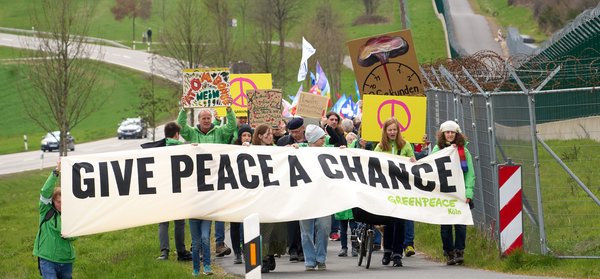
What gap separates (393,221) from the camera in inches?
607

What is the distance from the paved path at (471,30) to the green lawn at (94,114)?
16.9 metres

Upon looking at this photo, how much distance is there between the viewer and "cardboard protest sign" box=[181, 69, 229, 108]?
17.6m

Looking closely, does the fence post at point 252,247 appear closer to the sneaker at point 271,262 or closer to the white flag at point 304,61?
the sneaker at point 271,262

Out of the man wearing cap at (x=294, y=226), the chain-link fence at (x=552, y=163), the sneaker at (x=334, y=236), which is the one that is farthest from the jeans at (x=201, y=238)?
the sneaker at (x=334, y=236)

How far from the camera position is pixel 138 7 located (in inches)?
4579

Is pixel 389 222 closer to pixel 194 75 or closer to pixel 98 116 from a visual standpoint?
pixel 194 75

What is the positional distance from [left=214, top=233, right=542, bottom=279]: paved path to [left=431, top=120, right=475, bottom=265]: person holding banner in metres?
0.19

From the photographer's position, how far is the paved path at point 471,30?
69.6 m

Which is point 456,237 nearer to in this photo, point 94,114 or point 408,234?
point 408,234

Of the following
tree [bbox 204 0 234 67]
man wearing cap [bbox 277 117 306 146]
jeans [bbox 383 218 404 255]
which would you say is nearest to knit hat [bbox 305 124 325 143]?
man wearing cap [bbox 277 117 306 146]

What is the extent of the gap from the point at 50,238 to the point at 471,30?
2623 inches

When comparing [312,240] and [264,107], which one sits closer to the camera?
[312,240]

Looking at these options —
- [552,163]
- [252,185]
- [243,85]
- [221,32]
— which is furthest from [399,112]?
[221,32]

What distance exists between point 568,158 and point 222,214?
3990mm
